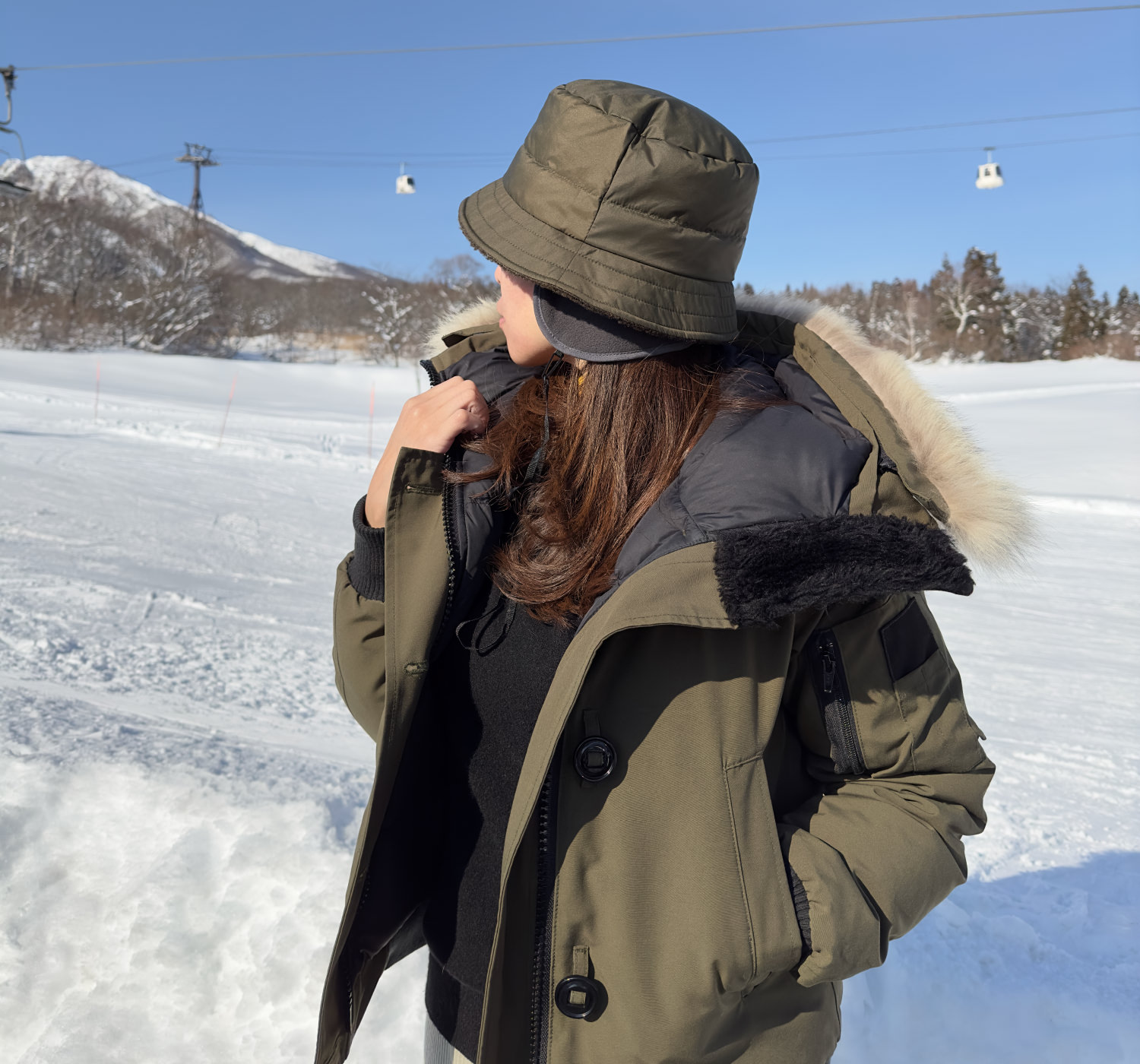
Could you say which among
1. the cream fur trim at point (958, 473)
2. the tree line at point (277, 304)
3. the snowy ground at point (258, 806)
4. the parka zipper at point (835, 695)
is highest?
the tree line at point (277, 304)

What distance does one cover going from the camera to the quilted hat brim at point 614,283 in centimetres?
114

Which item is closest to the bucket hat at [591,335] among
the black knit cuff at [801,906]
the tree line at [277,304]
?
the black knit cuff at [801,906]

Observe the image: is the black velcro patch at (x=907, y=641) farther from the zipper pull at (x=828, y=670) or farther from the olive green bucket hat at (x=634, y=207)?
the olive green bucket hat at (x=634, y=207)

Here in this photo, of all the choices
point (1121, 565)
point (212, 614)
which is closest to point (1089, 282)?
point (1121, 565)

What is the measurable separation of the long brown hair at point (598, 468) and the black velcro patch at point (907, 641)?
0.34 metres

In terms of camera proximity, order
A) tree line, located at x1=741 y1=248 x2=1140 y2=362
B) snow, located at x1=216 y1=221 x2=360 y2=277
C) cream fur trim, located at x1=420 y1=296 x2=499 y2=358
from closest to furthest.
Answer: cream fur trim, located at x1=420 y1=296 x2=499 y2=358 < tree line, located at x1=741 y1=248 x2=1140 y2=362 < snow, located at x1=216 y1=221 x2=360 y2=277

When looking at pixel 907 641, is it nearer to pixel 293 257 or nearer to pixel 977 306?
pixel 977 306

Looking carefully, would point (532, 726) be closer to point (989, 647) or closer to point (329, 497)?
point (989, 647)

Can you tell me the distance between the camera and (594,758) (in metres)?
1.11

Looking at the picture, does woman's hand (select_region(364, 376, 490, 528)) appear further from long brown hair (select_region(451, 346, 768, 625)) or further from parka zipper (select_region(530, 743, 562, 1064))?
parka zipper (select_region(530, 743, 562, 1064))

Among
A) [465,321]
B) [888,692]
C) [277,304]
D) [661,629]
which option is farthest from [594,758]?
[277,304]

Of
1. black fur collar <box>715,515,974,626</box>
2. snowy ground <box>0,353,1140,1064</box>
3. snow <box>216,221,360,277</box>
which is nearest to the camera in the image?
black fur collar <box>715,515,974,626</box>

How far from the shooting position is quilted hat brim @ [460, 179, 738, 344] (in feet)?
3.73

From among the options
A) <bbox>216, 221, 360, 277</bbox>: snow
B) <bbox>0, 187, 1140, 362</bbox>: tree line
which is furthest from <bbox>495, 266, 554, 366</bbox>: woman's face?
<bbox>216, 221, 360, 277</bbox>: snow
